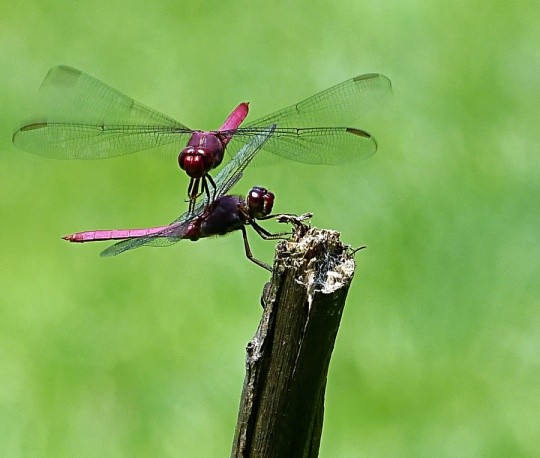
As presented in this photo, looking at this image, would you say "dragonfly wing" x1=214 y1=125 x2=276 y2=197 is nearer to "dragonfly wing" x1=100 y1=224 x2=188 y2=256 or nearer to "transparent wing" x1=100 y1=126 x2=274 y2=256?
"transparent wing" x1=100 y1=126 x2=274 y2=256

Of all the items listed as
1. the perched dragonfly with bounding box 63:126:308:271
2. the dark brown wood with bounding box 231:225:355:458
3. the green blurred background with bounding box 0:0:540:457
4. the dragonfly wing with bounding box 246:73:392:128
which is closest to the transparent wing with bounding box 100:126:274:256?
the perched dragonfly with bounding box 63:126:308:271

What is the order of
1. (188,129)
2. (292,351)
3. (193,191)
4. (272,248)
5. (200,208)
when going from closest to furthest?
(292,351) < (200,208) < (193,191) < (188,129) < (272,248)

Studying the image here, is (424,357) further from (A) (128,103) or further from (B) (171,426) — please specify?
(A) (128,103)

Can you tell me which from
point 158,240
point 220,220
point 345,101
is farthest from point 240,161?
point 345,101

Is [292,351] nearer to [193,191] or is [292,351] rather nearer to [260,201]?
[260,201]

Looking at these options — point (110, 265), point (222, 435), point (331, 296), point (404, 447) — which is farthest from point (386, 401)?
point (331, 296)
